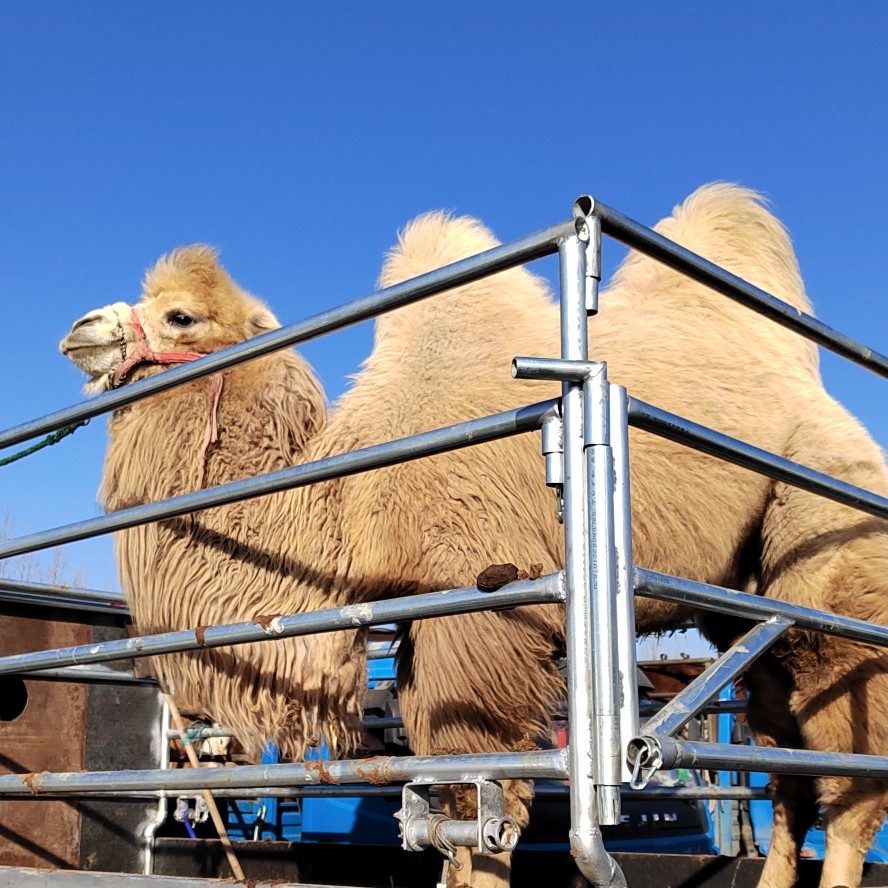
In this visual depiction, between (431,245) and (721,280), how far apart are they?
277 centimetres

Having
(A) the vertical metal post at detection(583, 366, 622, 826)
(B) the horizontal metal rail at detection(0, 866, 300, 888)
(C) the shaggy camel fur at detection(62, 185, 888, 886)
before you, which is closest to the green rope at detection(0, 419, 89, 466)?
(C) the shaggy camel fur at detection(62, 185, 888, 886)

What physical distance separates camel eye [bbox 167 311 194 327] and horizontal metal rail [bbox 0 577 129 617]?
120cm

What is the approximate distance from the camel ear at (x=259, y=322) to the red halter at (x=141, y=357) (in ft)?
0.99

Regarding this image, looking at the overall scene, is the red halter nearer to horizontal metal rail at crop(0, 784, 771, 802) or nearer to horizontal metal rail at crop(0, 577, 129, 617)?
horizontal metal rail at crop(0, 577, 129, 617)

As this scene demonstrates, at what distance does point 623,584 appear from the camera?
1.80 metres

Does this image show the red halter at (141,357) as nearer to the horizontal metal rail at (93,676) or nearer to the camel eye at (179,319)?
the camel eye at (179,319)

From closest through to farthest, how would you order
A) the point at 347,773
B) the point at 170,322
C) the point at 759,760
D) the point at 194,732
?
the point at 759,760 < the point at 347,773 < the point at 170,322 < the point at 194,732

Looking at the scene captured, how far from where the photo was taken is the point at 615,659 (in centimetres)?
176

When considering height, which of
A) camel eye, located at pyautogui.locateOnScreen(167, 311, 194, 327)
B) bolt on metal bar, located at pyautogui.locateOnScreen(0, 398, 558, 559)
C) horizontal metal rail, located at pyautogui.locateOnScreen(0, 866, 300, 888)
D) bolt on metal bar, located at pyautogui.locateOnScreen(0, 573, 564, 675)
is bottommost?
horizontal metal rail, located at pyautogui.locateOnScreen(0, 866, 300, 888)

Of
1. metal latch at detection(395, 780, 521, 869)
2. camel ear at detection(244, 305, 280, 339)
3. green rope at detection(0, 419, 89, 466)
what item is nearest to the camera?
metal latch at detection(395, 780, 521, 869)

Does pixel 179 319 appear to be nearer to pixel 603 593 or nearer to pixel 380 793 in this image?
pixel 380 793

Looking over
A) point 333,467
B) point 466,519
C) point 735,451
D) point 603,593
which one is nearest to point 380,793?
point 466,519

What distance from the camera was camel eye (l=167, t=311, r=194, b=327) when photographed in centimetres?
450

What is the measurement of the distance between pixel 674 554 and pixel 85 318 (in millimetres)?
2442
